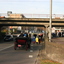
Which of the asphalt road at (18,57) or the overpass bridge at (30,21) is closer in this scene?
the asphalt road at (18,57)

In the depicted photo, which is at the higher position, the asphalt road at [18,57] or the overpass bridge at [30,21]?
the overpass bridge at [30,21]

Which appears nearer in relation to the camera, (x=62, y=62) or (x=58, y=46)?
(x=62, y=62)

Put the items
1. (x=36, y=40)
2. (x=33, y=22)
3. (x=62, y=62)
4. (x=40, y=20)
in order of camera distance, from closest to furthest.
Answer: (x=62, y=62) < (x=36, y=40) < (x=40, y=20) < (x=33, y=22)

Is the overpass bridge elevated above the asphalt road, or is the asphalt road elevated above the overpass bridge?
the overpass bridge

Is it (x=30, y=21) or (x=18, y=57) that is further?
(x=30, y=21)

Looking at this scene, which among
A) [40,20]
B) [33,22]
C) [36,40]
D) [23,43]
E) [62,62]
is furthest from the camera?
[33,22]

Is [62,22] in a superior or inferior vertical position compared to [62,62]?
superior

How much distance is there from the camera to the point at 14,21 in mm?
44312

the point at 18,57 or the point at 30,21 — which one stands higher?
the point at 30,21

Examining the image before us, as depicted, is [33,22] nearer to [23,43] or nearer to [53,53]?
[23,43]

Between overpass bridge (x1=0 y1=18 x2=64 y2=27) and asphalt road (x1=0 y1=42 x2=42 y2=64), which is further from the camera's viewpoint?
overpass bridge (x1=0 y1=18 x2=64 y2=27)

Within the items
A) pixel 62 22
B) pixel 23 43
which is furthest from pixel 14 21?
pixel 23 43

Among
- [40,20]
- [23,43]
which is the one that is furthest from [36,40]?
[40,20]

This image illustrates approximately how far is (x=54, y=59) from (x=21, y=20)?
1261 inches
